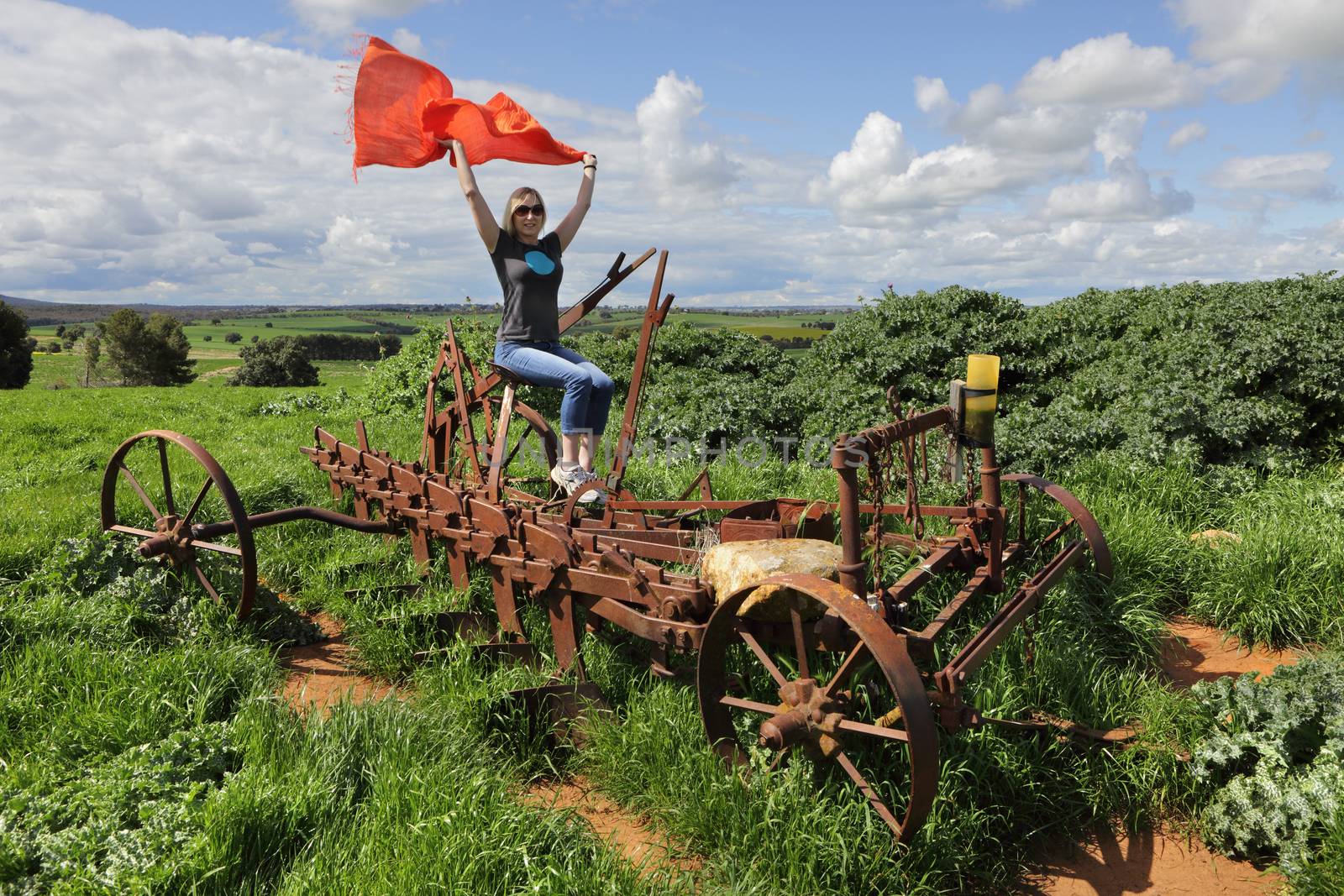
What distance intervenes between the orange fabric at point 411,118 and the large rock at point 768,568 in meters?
3.17

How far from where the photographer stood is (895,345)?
9562 millimetres

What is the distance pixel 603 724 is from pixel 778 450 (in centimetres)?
542

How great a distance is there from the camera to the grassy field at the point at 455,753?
2.85 m

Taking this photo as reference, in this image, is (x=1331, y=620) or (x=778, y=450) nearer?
(x=1331, y=620)

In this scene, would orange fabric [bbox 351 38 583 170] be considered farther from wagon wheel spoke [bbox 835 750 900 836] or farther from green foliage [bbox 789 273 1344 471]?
green foliage [bbox 789 273 1344 471]

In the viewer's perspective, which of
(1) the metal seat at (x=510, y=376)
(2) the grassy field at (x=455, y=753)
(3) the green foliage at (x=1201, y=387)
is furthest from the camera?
(3) the green foliage at (x=1201, y=387)

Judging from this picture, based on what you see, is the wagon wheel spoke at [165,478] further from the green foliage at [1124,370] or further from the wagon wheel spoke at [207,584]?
the green foliage at [1124,370]

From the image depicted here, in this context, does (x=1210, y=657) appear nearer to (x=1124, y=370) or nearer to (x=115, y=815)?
(x=1124, y=370)

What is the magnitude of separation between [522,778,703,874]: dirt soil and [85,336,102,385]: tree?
195 feet

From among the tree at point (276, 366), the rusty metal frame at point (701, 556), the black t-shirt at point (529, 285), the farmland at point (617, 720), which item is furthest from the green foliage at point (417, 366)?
the tree at point (276, 366)

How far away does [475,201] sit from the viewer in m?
5.02

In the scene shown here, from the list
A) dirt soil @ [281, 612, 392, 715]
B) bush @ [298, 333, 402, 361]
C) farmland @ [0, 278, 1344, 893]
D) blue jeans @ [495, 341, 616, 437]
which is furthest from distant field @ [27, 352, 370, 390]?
blue jeans @ [495, 341, 616, 437]

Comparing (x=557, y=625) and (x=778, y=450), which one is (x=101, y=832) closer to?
(x=557, y=625)

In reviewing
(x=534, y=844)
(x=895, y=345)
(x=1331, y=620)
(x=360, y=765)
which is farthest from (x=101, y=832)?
(x=895, y=345)
